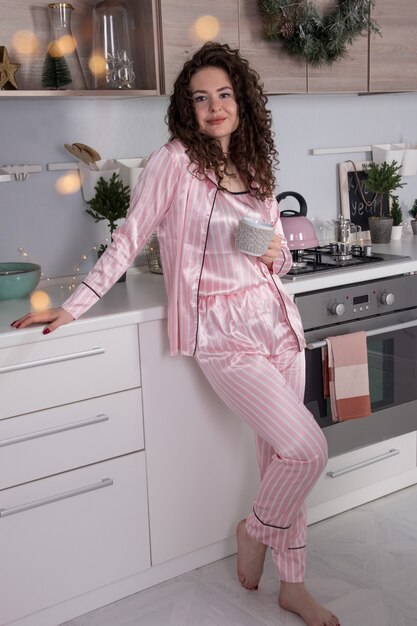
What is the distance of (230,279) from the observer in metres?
2.31

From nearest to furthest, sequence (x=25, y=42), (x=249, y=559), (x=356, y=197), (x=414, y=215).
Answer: (x=249, y=559), (x=25, y=42), (x=356, y=197), (x=414, y=215)

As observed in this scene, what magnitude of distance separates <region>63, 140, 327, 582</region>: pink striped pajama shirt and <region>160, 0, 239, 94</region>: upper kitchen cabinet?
41 centimetres

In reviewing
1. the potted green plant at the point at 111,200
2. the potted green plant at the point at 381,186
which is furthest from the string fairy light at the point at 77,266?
the potted green plant at the point at 381,186

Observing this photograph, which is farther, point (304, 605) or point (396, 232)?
point (396, 232)

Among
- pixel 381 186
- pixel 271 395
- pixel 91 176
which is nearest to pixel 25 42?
pixel 91 176

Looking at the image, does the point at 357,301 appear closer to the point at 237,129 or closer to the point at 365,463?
the point at 365,463

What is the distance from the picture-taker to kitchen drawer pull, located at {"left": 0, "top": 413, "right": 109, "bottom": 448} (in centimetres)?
214

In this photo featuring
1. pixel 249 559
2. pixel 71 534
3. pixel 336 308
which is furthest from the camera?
pixel 336 308

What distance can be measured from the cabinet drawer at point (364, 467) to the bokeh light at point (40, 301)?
1.10 metres

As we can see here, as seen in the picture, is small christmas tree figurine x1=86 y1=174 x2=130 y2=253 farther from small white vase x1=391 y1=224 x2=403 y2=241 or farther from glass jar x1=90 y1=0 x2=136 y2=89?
small white vase x1=391 y1=224 x2=403 y2=241

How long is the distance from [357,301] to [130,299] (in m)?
0.77

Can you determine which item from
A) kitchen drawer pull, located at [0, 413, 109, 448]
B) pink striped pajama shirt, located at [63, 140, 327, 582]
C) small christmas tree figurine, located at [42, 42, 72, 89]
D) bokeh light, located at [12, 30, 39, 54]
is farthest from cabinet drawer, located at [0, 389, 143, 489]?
bokeh light, located at [12, 30, 39, 54]

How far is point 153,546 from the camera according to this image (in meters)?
2.46

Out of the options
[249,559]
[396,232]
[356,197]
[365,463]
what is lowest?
[249,559]
